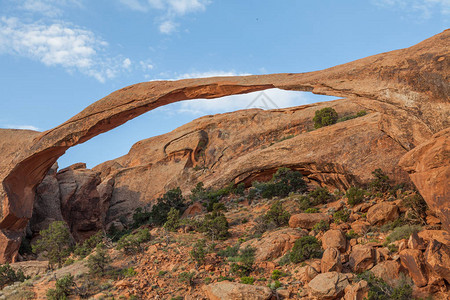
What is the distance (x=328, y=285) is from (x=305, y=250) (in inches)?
103

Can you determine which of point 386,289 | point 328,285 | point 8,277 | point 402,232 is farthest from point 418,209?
point 8,277

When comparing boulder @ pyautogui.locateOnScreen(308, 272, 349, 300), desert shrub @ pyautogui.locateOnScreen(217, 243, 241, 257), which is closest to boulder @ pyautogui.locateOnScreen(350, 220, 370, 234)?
boulder @ pyautogui.locateOnScreen(308, 272, 349, 300)

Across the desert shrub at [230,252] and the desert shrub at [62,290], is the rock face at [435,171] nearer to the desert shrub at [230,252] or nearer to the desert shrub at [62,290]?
the desert shrub at [230,252]

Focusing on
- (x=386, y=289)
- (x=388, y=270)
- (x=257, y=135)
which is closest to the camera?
(x=386, y=289)

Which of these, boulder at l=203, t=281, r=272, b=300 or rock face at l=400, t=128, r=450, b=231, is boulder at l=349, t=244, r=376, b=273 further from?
boulder at l=203, t=281, r=272, b=300

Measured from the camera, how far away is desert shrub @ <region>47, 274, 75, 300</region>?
15.4 m

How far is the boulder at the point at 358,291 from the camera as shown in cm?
1197

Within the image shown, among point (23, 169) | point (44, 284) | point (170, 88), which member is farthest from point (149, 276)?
point (23, 169)

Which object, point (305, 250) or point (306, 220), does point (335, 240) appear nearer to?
point (305, 250)

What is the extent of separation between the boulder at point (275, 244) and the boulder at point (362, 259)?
300cm

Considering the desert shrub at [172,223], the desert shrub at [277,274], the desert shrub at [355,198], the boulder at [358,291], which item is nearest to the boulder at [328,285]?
the boulder at [358,291]

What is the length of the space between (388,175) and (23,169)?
2137 centimetres

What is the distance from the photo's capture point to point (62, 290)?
51.2 ft

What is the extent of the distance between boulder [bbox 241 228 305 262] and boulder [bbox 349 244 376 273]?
2999mm
